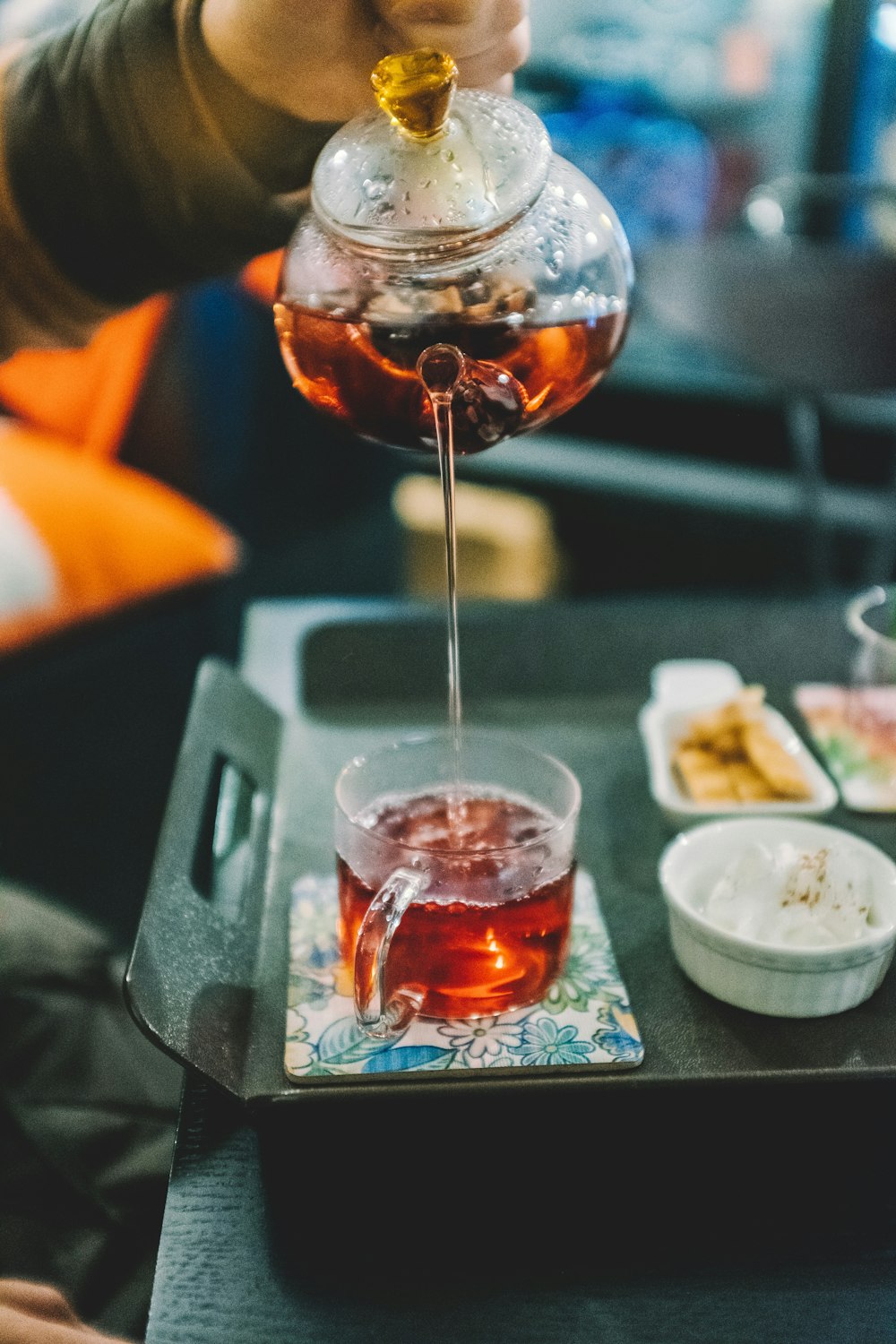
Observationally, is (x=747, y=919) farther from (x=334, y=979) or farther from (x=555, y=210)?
(x=555, y=210)

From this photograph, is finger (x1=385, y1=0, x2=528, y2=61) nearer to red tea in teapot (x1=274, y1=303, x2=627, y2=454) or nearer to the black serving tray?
red tea in teapot (x1=274, y1=303, x2=627, y2=454)

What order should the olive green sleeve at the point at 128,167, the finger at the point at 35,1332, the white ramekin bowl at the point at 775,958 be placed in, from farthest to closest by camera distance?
the olive green sleeve at the point at 128,167
the white ramekin bowl at the point at 775,958
the finger at the point at 35,1332

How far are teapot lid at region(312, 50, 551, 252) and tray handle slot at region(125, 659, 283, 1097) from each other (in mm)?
396

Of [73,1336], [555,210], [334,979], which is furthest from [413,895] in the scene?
[555,210]

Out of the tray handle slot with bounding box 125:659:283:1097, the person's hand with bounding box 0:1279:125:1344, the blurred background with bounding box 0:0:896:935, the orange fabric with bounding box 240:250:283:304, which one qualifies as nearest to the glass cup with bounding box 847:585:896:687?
the tray handle slot with bounding box 125:659:283:1097

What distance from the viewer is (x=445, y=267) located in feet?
2.09

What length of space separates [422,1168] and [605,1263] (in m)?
0.10

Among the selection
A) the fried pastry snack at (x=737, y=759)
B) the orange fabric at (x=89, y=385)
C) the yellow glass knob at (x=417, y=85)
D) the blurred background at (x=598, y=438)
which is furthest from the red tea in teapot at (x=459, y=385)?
the orange fabric at (x=89, y=385)

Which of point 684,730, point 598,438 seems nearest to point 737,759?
point 684,730

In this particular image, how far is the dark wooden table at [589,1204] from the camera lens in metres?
0.59

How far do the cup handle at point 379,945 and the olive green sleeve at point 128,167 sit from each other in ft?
1.78

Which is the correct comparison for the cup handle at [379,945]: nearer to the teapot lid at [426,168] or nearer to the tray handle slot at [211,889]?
the tray handle slot at [211,889]

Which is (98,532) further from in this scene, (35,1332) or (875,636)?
(35,1332)

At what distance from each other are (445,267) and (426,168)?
5 cm
